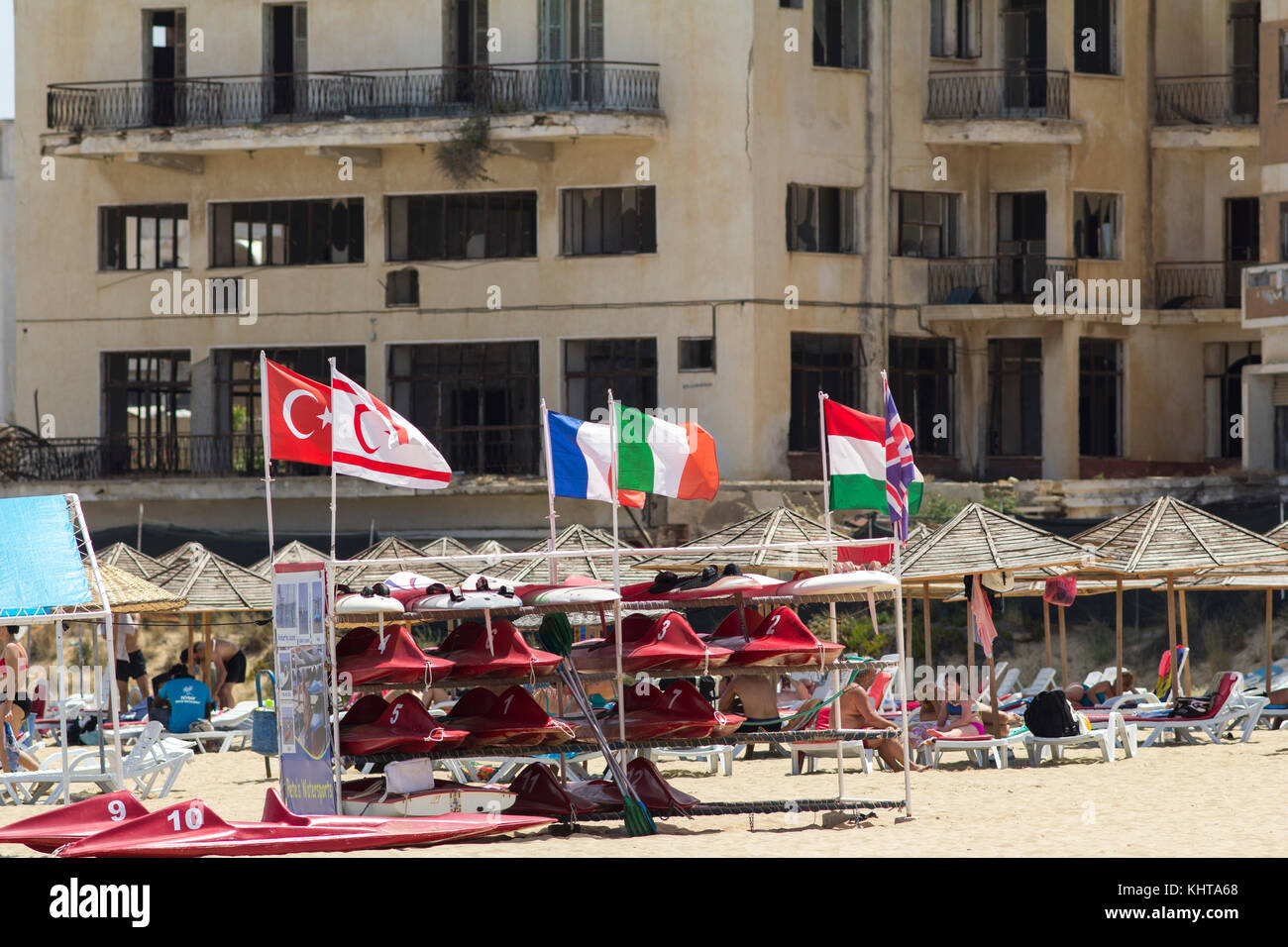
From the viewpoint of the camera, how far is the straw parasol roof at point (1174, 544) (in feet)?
75.3

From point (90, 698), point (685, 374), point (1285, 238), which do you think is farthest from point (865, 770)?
point (1285, 238)

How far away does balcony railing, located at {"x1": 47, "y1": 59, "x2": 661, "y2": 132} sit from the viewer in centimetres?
3662

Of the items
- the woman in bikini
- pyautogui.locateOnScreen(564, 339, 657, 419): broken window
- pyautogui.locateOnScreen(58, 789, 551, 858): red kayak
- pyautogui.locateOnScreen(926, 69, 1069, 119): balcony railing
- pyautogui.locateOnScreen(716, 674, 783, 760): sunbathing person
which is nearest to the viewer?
pyautogui.locateOnScreen(58, 789, 551, 858): red kayak

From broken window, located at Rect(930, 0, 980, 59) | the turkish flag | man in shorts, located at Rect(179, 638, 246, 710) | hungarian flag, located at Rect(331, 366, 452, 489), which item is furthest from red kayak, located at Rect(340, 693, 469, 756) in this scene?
broken window, located at Rect(930, 0, 980, 59)

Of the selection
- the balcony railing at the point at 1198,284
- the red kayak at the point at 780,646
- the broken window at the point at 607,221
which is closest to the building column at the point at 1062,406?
the balcony railing at the point at 1198,284

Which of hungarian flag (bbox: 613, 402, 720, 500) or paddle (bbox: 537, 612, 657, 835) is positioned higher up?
hungarian flag (bbox: 613, 402, 720, 500)

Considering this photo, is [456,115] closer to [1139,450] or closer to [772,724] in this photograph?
[1139,450]

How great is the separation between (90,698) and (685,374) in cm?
1273

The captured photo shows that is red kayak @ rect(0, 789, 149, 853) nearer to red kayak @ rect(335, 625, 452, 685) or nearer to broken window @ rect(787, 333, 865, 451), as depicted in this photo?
red kayak @ rect(335, 625, 452, 685)

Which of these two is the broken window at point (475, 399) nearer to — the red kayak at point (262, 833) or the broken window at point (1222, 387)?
the broken window at point (1222, 387)

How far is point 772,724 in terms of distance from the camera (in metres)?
16.8

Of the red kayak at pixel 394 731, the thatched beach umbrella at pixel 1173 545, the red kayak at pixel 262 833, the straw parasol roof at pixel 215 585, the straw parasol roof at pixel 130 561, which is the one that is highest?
the thatched beach umbrella at pixel 1173 545

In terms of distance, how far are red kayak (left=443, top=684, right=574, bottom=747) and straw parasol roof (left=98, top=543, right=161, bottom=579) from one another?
13664 mm

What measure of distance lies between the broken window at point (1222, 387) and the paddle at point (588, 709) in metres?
27.0
